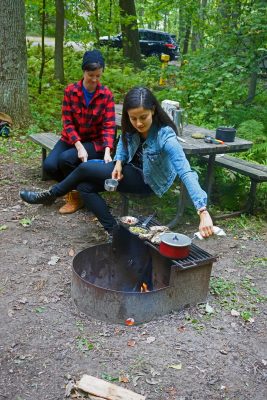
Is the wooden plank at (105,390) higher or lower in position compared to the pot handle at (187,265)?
lower

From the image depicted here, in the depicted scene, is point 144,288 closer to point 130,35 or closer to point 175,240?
point 175,240

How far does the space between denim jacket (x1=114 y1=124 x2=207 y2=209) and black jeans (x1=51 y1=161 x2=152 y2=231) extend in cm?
13

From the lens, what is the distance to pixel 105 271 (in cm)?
376

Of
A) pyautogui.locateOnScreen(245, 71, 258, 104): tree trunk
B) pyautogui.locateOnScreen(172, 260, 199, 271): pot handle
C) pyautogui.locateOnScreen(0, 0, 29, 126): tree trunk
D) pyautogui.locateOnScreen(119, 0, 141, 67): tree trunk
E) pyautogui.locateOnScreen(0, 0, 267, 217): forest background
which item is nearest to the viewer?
pyautogui.locateOnScreen(172, 260, 199, 271): pot handle

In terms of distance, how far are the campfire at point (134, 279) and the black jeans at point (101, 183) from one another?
499 mm

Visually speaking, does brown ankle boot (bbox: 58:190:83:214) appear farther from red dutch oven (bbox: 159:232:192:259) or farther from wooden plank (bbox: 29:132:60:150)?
red dutch oven (bbox: 159:232:192:259)

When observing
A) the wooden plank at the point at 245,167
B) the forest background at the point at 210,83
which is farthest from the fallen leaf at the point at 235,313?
the forest background at the point at 210,83

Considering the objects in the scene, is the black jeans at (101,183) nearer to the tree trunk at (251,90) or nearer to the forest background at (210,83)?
the forest background at (210,83)

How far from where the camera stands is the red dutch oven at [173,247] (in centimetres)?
314

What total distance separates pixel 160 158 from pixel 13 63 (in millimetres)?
4820

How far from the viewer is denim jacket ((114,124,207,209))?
333 centimetres

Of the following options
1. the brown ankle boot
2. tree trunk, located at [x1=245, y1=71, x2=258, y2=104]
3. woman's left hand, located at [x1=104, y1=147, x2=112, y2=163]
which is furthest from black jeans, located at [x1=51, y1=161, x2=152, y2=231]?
tree trunk, located at [x1=245, y1=71, x2=258, y2=104]

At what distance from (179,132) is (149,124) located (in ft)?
4.30

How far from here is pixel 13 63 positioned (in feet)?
25.0
